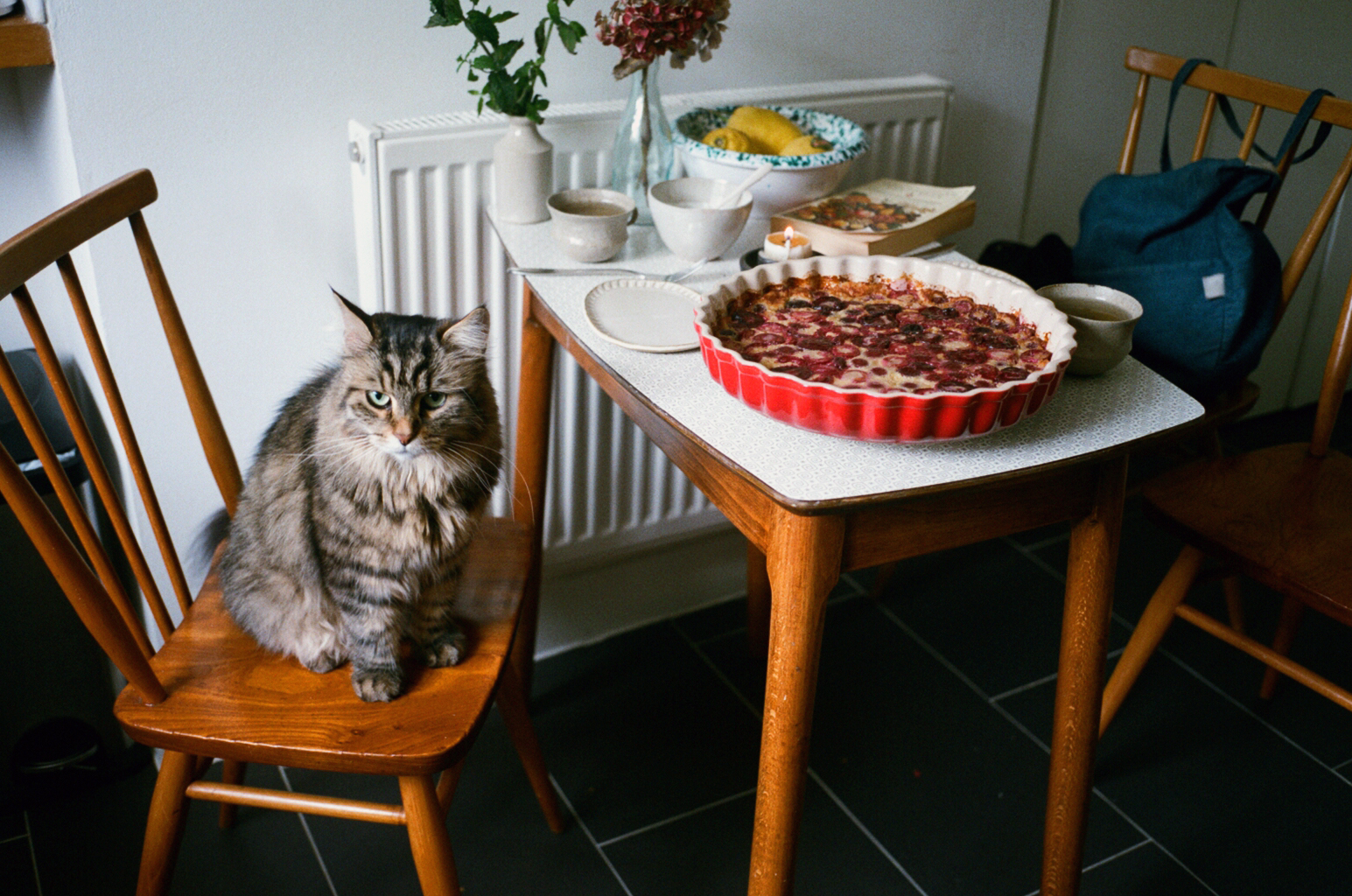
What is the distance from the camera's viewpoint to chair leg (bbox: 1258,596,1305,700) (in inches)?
67.2

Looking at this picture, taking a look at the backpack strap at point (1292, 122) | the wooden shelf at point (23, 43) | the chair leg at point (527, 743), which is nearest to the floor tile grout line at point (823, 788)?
the chair leg at point (527, 743)

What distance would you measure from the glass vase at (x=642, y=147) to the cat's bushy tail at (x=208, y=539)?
0.64 meters

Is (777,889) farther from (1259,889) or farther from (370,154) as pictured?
(370,154)

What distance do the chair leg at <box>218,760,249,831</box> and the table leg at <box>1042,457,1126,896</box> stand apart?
3.20 feet

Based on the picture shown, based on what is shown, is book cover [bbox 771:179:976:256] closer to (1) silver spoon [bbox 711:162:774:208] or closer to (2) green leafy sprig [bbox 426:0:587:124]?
(1) silver spoon [bbox 711:162:774:208]

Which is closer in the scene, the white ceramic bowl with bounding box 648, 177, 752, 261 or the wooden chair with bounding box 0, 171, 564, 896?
the wooden chair with bounding box 0, 171, 564, 896

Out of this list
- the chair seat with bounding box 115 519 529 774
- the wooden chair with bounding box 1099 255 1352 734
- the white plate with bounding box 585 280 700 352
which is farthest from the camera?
the wooden chair with bounding box 1099 255 1352 734

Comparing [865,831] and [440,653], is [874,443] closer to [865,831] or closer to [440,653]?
[440,653]

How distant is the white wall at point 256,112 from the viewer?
130 centimetres

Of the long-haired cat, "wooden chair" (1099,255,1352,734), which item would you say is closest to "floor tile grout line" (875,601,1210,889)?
"wooden chair" (1099,255,1352,734)

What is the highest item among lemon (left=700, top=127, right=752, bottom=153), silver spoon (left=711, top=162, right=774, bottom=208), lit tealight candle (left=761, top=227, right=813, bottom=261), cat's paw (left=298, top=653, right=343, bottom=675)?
lemon (left=700, top=127, right=752, bottom=153)

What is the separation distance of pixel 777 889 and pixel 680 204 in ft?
2.55

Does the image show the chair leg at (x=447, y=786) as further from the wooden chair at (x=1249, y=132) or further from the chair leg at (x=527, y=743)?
the wooden chair at (x=1249, y=132)

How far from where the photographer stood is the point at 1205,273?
4.95ft
